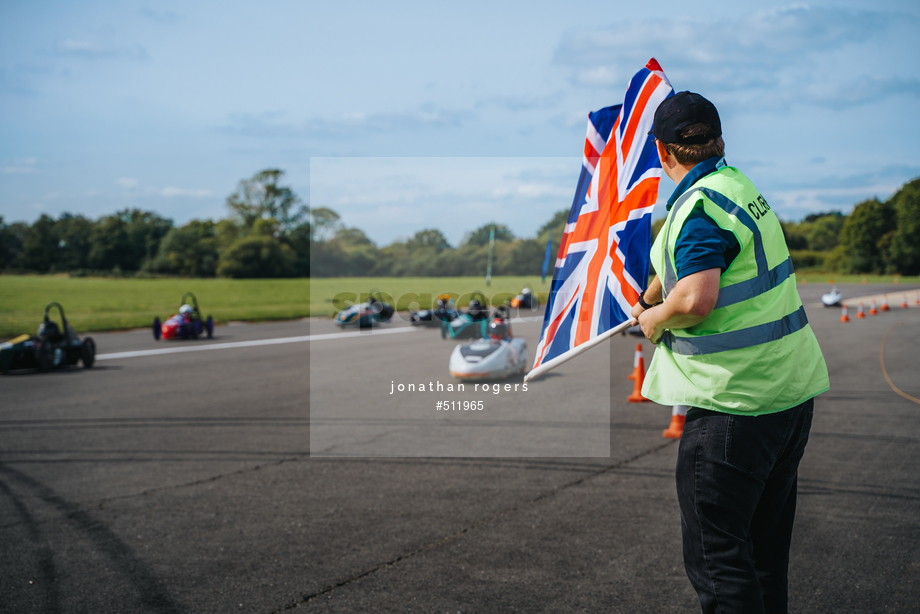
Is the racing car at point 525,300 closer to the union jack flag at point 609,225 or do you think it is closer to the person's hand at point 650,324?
the union jack flag at point 609,225

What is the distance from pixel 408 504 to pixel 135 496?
2188mm

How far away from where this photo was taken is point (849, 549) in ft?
12.4

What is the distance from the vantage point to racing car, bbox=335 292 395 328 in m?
21.3

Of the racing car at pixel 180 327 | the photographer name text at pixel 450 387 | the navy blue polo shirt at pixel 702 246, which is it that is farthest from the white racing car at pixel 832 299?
the navy blue polo shirt at pixel 702 246

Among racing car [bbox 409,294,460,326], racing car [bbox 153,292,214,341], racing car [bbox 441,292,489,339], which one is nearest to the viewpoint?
racing car [bbox 441,292,489,339]

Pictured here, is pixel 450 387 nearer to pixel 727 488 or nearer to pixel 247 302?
pixel 727 488

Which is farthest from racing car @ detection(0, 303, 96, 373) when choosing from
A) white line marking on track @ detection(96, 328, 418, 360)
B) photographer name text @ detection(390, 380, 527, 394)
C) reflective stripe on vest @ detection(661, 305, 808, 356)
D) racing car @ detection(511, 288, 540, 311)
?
racing car @ detection(511, 288, 540, 311)

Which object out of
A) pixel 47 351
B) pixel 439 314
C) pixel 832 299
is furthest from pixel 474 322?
pixel 832 299

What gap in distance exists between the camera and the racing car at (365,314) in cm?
2127

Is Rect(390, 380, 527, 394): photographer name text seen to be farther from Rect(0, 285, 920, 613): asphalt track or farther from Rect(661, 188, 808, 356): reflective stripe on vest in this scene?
Rect(661, 188, 808, 356): reflective stripe on vest

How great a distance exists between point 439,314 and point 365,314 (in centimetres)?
417

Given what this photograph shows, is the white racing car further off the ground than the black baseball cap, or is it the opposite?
the black baseball cap

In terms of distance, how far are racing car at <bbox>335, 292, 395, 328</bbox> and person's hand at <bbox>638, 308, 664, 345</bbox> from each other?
19443mm

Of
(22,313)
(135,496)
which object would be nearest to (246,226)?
(22,313)
